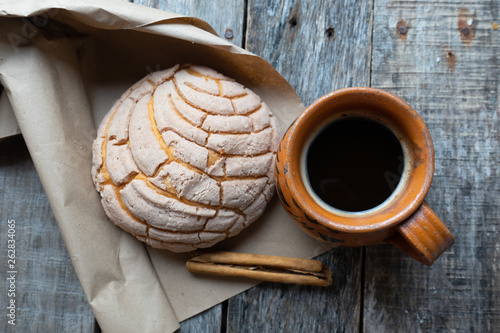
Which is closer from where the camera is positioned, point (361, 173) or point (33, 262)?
point (361, 173)

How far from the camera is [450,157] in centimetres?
86

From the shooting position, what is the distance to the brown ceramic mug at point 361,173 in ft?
2.13

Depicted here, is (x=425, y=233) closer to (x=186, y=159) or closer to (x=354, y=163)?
(x=354, y=163)

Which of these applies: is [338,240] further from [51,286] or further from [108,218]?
[51,286]

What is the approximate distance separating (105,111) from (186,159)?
0.86 feet

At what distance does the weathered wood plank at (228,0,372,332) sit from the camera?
2.82 ft

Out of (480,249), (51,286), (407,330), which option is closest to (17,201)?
(51,286)

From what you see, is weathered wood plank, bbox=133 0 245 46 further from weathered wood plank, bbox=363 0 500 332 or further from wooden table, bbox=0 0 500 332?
weathered wood plank, bbox=363 0 500 332

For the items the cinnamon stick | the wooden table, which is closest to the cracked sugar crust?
the cinnamon stick

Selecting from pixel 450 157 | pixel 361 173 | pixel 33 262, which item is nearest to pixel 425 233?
pixel 361 173

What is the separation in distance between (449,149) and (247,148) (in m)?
0.43

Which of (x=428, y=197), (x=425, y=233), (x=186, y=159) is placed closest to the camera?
(x=425, y=233)

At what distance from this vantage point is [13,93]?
774 millimetres

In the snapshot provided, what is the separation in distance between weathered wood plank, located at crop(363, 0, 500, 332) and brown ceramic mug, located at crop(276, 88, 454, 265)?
16cm
